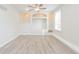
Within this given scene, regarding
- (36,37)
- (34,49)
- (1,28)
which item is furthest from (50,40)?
(1,28)

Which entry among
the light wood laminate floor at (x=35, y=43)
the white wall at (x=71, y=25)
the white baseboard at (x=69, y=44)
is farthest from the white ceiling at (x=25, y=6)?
the white baseboard at (x=69, y=44)

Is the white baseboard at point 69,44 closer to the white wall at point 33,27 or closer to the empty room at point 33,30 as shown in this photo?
the empty room at point 33,30

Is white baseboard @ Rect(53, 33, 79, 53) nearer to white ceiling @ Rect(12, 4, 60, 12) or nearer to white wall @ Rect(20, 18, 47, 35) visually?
white wall @ Rect(20, 18, 47, 35)

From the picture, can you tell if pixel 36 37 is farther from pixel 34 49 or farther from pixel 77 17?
pixel 77 17

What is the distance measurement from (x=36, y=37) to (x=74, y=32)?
1.20 meters

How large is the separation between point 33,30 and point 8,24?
4.01 feet

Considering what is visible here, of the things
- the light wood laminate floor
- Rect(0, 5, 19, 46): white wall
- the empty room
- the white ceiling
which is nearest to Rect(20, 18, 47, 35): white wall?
the empty room

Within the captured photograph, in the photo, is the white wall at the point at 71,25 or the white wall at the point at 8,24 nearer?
the white wall at the point at 71,25

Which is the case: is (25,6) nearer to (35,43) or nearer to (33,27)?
(33,27)

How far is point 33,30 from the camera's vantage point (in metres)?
3.87

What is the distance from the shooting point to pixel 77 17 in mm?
3689

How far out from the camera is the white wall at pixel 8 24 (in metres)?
4.06

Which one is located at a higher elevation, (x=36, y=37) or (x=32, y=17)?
(x=32, y=17)
